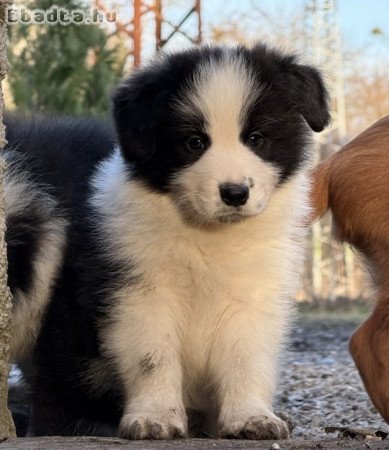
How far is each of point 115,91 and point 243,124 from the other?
689 mm

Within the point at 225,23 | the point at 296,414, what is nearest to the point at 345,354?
the point at 296,414

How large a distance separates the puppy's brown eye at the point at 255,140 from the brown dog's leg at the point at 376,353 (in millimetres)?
1091

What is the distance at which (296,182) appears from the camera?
3.91 metres

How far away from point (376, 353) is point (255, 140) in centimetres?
119

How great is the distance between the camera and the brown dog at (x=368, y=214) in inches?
163

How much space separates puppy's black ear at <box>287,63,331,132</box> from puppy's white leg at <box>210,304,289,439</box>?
84cm

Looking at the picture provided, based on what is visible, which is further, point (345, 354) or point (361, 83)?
point (361, 83)

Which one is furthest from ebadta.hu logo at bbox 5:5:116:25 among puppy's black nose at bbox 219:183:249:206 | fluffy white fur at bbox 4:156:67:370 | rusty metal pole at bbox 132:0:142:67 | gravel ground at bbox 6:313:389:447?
puppy's black nose at bbox 219:183:249:206

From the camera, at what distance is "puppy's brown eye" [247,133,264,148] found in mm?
3586

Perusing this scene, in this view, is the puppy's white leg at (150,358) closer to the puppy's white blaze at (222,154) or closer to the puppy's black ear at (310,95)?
the puppy's white blaze at (222,154)

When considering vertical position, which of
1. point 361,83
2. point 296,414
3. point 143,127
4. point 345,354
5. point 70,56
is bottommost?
point 361,83

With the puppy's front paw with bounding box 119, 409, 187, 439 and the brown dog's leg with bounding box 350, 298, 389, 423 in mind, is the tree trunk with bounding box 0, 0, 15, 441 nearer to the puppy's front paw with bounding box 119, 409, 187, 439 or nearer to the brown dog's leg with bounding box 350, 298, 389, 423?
the puppy's front paw with bounding box 119, 409, 187, 439

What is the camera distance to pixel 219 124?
3521mm

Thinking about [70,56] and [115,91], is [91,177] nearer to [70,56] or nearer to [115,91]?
[115,91]
